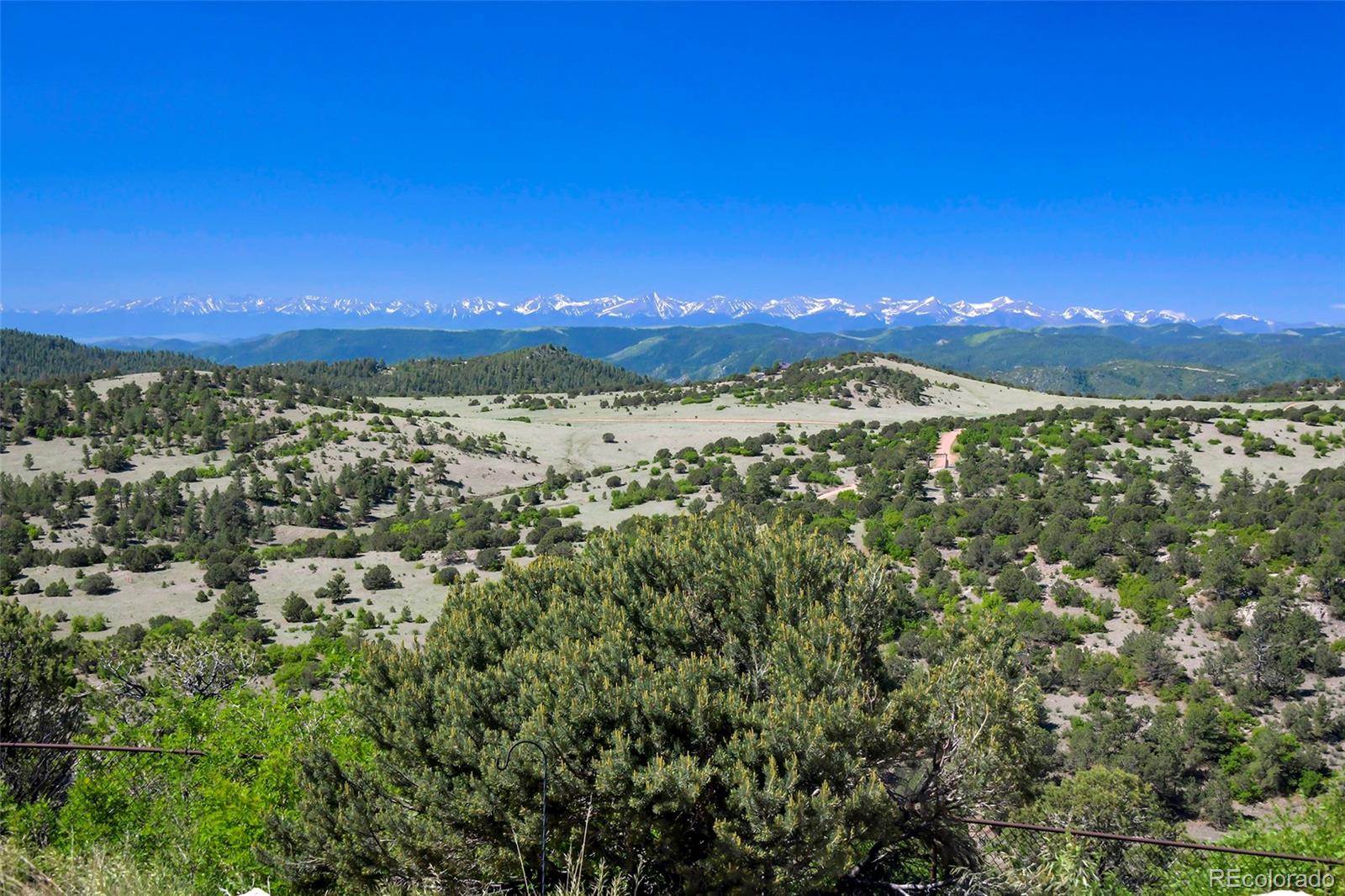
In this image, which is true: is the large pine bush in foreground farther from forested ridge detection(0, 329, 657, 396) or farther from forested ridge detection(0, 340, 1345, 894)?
forested ridge detection(0, 329, 657, 396)

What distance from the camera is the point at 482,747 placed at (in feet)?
26.3

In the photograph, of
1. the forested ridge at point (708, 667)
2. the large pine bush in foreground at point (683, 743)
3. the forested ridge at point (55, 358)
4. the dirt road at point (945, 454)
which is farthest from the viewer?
the forested ridge at point (55, 358)

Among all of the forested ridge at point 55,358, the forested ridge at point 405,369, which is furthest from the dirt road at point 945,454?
the forested ridge at point 55,358

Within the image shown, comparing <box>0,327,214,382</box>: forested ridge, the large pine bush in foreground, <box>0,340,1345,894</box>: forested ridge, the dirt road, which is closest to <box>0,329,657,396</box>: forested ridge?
<box>0,327,214,382</box>: forested ridge

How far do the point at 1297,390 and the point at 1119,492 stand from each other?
51.1 meters

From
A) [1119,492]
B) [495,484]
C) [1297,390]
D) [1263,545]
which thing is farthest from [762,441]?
[1297,390]

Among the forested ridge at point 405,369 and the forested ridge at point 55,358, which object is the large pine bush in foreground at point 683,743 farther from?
the forested ridge at point 55,358

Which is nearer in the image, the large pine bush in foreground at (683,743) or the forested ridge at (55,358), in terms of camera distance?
the large pine bush in foreground at (683,743)

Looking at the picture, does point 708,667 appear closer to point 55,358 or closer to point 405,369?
point 405,369

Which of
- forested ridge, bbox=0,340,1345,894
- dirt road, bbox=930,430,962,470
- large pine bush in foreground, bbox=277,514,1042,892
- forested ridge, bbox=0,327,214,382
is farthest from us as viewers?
forested ridge, bbox=0,327,214,382

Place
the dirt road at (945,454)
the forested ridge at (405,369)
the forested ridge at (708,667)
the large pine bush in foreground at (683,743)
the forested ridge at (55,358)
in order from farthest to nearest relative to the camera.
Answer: the forested ridge at (55,358)
the forested ridge at (405,369)
the dirt road at (945,454)
the forested ridge at (708,667)
the large pine bush in foreground at (683,743)

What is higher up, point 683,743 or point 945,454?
point 683,743

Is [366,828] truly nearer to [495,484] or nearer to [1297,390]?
[495,484]

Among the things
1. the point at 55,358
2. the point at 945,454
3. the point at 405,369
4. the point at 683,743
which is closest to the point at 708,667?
the point at 683,743
